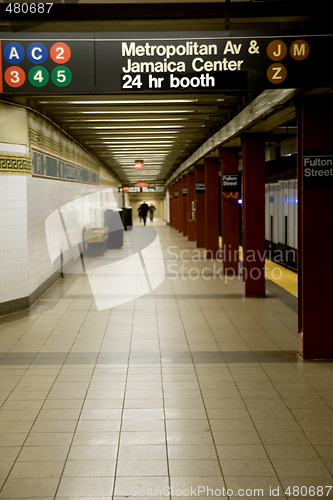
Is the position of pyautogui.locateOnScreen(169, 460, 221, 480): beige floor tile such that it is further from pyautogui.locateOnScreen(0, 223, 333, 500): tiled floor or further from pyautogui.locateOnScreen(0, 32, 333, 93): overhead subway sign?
pyautogui.locateOnScreen(0, 32, 333, 93): overhead subway sign

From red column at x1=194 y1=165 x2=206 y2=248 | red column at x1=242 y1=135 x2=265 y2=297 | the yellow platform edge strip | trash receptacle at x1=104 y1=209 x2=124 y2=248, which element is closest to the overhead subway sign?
red column at x1=242 y1=135 x2=265 y2=297

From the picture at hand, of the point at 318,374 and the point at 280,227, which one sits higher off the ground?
the point at 280,227

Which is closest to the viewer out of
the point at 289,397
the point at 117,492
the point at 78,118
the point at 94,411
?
the point at 117,492

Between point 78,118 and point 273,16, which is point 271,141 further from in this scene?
point 273,16

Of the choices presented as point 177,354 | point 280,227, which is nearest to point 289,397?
point 177,354

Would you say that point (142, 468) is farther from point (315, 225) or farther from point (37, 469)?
point (315, 225)

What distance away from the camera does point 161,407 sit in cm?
483

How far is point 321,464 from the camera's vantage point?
3.77 meters

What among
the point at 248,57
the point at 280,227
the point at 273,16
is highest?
the point at 273,16

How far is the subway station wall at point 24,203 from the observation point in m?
8.48

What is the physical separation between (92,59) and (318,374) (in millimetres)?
3640

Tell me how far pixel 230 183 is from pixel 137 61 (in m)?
7.27

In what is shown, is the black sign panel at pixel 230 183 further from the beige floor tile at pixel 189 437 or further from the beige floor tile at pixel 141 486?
the beige floor tile at pixel 141 486

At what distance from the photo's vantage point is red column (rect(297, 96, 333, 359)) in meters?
5.94
